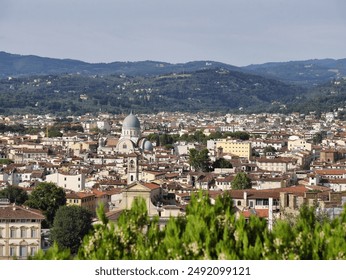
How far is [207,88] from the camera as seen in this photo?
197875mm

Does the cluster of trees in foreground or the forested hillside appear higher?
the cluster of trees in foreground

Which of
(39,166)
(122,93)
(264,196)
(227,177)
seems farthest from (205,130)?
(122,93)

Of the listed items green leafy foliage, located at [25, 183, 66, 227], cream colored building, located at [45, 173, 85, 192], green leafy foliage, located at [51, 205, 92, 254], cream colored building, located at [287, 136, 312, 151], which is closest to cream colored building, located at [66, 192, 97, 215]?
green leafy foliage, located at [25, 183, 66, 227]

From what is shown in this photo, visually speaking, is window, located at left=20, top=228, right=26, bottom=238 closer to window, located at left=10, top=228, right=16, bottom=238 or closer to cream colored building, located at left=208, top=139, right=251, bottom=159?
window, located at left=10, top=228, right=16, bottom=238

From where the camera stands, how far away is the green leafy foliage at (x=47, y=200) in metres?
28.6

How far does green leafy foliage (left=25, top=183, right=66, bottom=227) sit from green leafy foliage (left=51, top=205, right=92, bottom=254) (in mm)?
3956

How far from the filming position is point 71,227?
2316cm

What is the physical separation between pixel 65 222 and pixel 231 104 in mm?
167284

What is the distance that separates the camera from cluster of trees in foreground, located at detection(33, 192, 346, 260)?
331 inches

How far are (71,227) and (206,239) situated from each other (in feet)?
48.8

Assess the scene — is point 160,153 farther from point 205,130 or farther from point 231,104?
point 231,104

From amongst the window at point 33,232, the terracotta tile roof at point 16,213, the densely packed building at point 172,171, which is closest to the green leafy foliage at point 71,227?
the window at point 33,232

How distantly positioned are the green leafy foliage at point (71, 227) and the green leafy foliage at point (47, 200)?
3956mm

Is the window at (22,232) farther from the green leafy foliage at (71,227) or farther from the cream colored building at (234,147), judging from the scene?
the cream colored building at (234,147)
